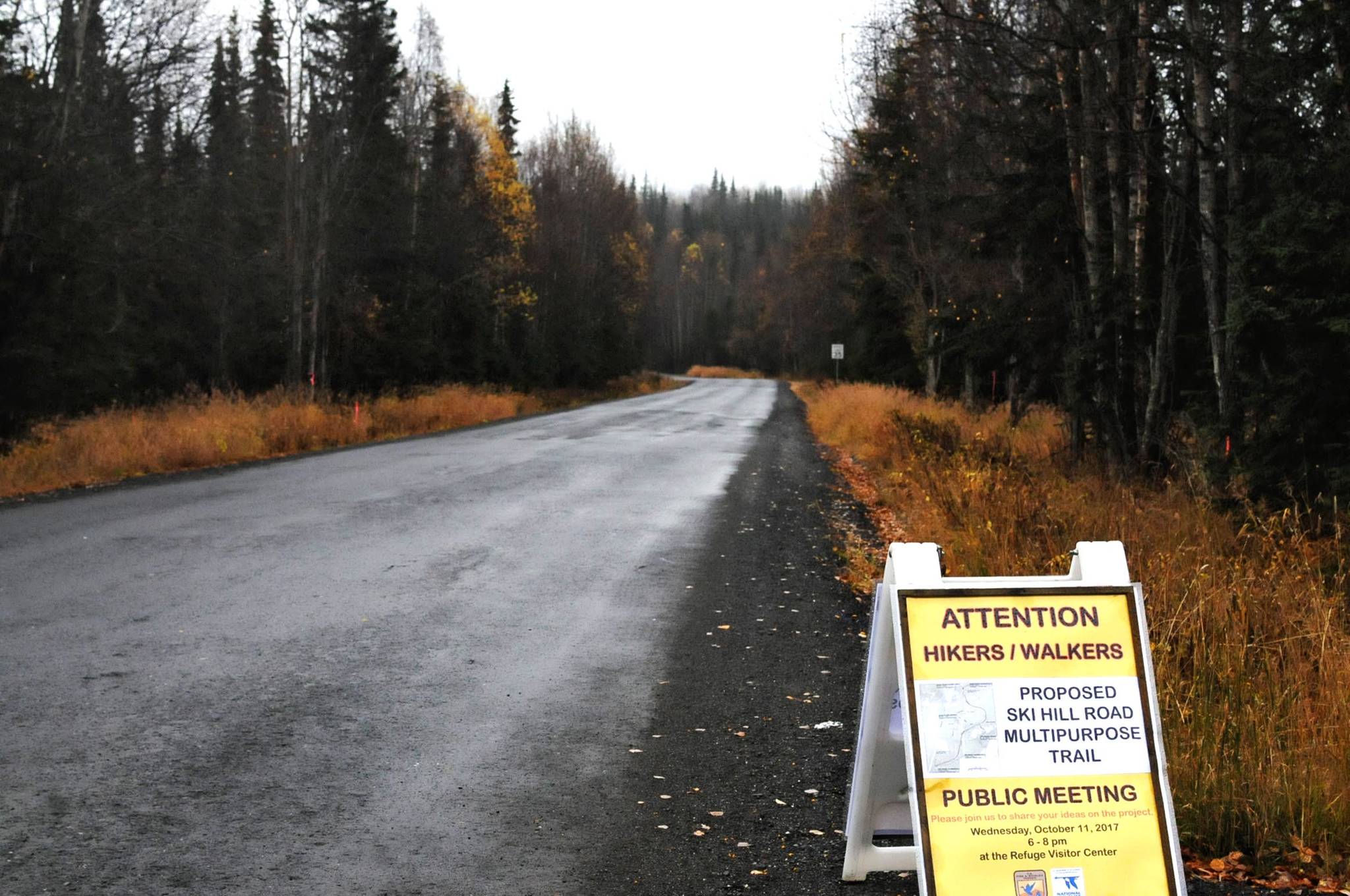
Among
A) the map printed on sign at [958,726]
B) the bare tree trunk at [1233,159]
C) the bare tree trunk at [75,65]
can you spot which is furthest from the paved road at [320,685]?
the bare tree trunk at [75,65]

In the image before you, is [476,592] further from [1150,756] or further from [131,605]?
[1150,756]

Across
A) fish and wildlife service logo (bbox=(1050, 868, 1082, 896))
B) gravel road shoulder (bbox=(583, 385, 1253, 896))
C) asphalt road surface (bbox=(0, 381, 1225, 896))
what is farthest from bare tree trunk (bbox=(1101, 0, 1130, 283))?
fish and wildlife service logo (bbox=(1050, 868, 1082, 896))

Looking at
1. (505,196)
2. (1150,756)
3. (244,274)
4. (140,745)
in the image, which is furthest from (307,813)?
(505,196)

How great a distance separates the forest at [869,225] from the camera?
10.1 metres

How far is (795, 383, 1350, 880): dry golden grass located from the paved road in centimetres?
226

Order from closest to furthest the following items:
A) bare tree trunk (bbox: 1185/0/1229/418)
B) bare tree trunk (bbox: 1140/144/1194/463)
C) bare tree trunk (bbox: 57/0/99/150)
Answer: bare tree trunk (bbox: 1185/0/1229/418) < bare tree trunk (bbox: 1140/144/1194/463) < bare tree trunk (bbox: 57/0/99/150)

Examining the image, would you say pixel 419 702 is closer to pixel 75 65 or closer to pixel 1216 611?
pixel 1216 611

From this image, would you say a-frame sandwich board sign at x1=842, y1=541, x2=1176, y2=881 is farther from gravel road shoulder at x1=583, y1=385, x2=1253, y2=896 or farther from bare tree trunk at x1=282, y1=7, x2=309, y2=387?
Answer: bare tree trunk at x1=282, y1=7, x2=309, y2=387

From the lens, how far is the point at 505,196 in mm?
48594

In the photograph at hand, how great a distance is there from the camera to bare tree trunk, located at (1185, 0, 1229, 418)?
38.6 feet

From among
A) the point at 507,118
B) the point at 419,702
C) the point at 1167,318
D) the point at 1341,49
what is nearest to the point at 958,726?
the point at 419,702

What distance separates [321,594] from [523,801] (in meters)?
4.38

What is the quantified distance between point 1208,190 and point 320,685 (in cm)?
983

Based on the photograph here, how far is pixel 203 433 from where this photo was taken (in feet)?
63.9
